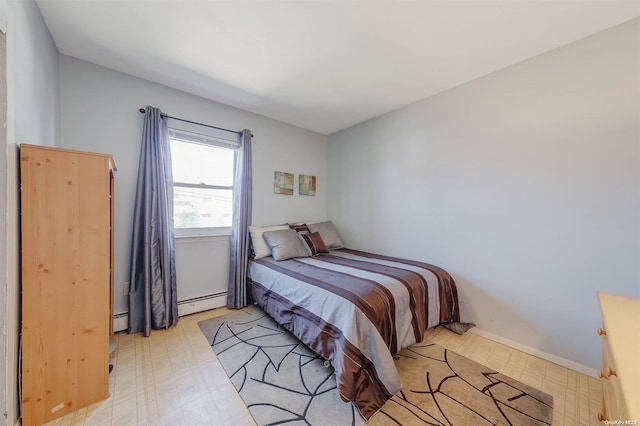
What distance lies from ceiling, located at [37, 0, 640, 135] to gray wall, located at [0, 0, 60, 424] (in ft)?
1.21

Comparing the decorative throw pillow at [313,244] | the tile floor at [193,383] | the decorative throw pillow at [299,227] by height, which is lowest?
the tile floor at [193,383]

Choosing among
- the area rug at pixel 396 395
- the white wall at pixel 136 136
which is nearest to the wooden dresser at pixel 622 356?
the area rug at pixel 396 395

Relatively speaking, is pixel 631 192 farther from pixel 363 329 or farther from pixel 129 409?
pixel 129 409

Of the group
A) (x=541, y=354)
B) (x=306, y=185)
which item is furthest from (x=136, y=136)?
(x=541, y=354)

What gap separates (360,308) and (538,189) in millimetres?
1794

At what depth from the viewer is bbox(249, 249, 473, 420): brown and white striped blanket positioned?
1410 millimetres

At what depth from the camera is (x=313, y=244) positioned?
9.75 feet

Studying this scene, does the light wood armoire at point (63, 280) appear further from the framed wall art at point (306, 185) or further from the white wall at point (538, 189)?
the white wall at point (538, 189)

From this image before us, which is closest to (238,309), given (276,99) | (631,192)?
(276,99)

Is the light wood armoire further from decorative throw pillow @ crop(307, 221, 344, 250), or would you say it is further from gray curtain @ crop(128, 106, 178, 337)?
decorative throw pillow @ crop(307, 221, 344, 250)

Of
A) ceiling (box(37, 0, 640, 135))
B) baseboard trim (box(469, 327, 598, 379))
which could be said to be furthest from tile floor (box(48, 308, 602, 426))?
ceiling (box(37, 0, 640, 135))

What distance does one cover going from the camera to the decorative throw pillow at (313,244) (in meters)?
2.93

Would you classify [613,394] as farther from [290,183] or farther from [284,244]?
[290,183]

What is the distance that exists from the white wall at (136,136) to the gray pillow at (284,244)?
42 cm
